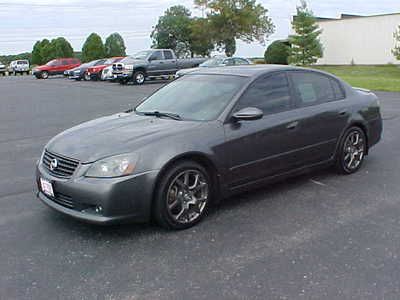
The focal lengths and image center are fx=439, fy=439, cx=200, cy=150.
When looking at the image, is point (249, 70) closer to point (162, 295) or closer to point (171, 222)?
point (171, 222)

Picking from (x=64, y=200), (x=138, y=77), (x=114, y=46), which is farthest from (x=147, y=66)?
(x=114, y=46)

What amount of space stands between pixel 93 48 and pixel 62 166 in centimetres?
5815

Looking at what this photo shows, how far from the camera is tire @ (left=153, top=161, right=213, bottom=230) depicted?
395cm

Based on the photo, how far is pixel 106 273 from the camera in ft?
10.8

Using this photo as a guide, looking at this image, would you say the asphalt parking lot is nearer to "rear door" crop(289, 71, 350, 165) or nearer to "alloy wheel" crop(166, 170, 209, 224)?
"alloy wheel" crop(166, 170, 209, 224)

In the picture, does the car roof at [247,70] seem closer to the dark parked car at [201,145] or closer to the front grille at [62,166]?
the dark parked car at [201,145]

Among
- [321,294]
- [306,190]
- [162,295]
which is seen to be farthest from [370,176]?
[162,295]

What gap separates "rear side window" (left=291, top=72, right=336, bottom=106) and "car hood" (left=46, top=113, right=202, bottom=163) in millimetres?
1523

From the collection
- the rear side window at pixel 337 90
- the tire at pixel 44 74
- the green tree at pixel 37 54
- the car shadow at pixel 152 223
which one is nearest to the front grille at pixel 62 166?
the car shadow at pixel 152 223

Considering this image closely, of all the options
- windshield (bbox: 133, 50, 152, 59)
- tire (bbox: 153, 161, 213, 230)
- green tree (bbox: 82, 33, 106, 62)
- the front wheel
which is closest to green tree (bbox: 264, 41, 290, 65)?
windshield (bbox: 133, 50, 152, 59)

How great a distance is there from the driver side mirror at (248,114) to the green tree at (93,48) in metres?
57.4

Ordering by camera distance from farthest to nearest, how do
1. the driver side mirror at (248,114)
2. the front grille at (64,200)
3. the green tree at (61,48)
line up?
1. the green tree at (61,48)
2. the driver side mirror at (248,114)
3. the front grille at (64,200)

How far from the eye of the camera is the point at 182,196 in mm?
4121

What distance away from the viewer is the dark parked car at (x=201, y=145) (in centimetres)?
382
